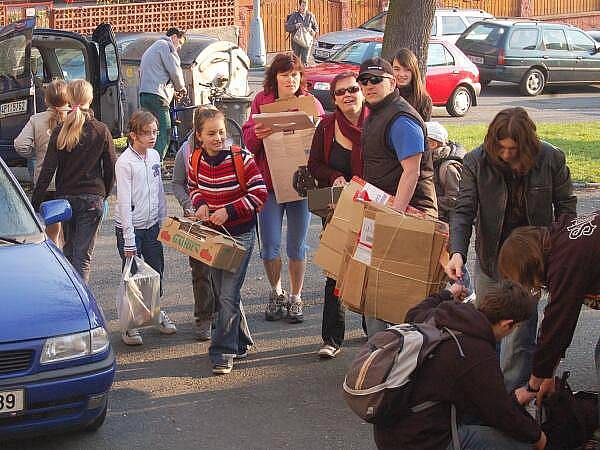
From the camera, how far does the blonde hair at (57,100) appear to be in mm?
7781

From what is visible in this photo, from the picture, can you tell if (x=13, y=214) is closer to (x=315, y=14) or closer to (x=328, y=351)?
(x=328, y=351)

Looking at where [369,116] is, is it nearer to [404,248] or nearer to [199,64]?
[404,248]

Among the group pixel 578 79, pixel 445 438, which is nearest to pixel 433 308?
pixel 445 438

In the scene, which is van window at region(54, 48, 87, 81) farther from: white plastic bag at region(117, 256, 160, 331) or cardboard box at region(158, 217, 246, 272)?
cardboard box at region(158, 217, 246, 272)

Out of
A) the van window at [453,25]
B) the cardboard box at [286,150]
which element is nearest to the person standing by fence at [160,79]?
the cardboard box at [286,150]

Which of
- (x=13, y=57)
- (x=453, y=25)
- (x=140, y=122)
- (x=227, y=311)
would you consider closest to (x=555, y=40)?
(x=453, y=25)

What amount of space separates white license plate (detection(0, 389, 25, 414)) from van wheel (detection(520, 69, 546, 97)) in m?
20.6

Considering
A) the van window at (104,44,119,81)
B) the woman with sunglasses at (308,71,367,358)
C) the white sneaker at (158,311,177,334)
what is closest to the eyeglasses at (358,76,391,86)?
the woman with sunglasses at (308,71,367,358)

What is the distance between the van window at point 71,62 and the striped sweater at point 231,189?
7720 millimetres

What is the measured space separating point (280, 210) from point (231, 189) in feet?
3.04

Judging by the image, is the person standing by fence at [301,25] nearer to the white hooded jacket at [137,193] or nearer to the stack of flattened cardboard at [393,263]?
the white hooded jacket at [137,193]

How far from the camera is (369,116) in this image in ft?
21.0

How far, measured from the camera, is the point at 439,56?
67.1ft

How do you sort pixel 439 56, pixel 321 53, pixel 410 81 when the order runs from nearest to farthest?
pixel 410 81
pixel 439 56
pixel 321 53
